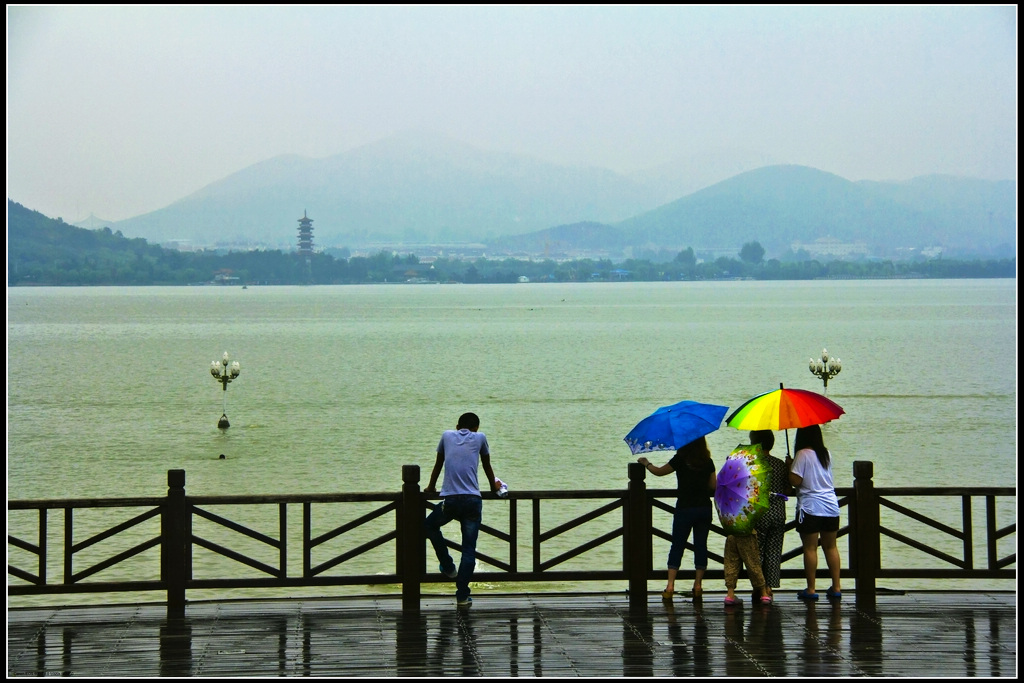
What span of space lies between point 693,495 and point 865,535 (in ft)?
5.61

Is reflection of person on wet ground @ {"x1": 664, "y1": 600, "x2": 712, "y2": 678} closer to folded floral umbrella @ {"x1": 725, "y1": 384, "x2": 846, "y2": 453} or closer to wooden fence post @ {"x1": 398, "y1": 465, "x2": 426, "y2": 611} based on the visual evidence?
folded floral umbrella @ {"x1": 725, "y1": 384, "x2": 846, "y2": 453}

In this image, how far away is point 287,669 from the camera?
9.10 meters

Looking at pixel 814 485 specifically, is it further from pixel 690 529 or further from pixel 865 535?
pixel 690 529

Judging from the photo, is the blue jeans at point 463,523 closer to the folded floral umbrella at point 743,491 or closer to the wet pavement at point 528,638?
the wet pavement at point 528,638

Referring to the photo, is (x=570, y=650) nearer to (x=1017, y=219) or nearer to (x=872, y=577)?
(x=872, y=577)

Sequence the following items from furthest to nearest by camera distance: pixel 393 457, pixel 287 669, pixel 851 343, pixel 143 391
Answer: pixel 851 343 → pixel 143 391 → pixel 393 457 → pixel 287 669

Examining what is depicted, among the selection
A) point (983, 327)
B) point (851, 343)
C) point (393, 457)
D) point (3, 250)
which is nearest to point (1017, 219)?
point (3, 250)

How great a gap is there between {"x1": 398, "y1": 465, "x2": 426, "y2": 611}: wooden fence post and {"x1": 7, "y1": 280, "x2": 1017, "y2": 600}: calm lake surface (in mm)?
8168

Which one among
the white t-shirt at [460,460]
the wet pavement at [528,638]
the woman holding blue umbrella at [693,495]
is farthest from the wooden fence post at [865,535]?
the white t-shirt at [460,460]

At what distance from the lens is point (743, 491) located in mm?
10938

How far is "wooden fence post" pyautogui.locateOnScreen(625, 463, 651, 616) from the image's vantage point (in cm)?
1124

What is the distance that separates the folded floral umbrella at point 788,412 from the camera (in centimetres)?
1087

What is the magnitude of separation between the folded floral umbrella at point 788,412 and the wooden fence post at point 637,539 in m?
1.08

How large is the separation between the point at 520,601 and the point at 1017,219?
566 cm
